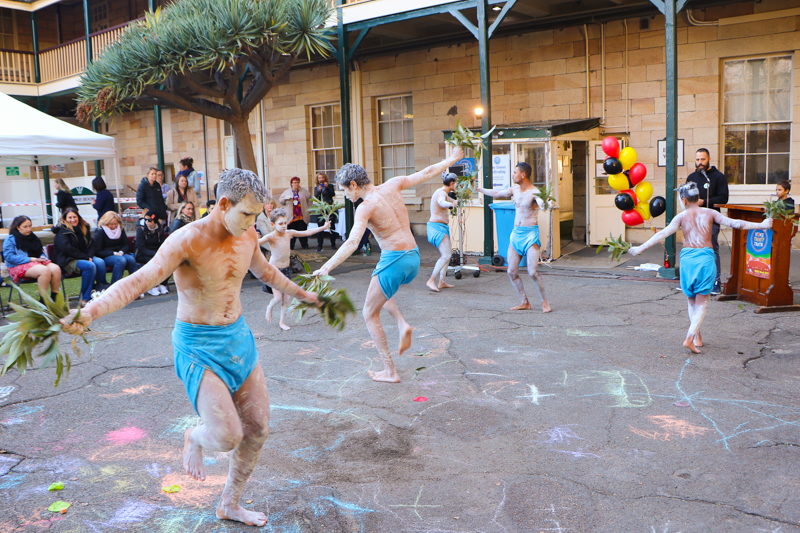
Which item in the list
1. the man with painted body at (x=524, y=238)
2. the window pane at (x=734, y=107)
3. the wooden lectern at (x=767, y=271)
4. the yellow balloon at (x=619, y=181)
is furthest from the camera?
the window pane at (x=734, y=107)

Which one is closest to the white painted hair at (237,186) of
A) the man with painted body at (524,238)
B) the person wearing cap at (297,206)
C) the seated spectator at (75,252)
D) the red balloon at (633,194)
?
the man with painted body at (524,238)

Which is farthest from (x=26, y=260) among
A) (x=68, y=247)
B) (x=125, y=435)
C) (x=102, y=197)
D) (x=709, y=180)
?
(x=709, y=180)

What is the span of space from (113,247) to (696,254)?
25.4ft

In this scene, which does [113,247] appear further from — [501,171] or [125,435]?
[501,171]

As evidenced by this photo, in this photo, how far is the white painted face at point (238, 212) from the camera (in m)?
2.99

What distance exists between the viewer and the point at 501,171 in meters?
12.0

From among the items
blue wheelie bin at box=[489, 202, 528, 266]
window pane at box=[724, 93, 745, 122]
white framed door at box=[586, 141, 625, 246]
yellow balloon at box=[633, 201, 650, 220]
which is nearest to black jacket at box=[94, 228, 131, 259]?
blue wheelie bin at box=[489, 202, 528, 266]

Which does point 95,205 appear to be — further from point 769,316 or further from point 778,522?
point 778,522

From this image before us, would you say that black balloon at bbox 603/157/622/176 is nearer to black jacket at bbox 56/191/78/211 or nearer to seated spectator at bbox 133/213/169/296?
seated spectator at bbox 133/213/169/296

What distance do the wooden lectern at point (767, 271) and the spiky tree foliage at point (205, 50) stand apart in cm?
758

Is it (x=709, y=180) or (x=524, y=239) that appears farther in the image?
(x=709, y=180)

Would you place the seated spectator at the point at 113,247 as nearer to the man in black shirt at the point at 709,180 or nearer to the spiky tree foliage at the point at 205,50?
the spiky tree foliage at the point at 205,50

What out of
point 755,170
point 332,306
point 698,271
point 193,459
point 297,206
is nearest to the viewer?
point 193,459

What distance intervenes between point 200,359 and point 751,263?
275 inches
